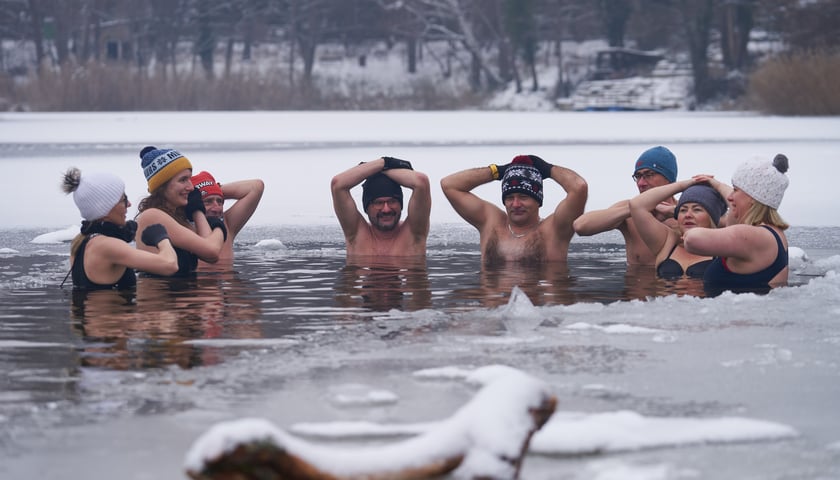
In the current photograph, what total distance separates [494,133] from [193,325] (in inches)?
811

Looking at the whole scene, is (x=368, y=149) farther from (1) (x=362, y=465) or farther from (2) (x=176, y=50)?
(2) (x=176, y=50)

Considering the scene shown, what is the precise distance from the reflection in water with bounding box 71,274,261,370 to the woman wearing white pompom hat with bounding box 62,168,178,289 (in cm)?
14

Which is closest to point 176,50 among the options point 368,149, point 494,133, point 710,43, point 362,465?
point 710,43

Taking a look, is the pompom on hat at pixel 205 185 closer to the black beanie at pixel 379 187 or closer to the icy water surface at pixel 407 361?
the icy water surface at pixel 407 361

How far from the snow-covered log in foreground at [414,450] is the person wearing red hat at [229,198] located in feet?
17.7

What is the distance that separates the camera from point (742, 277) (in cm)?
741

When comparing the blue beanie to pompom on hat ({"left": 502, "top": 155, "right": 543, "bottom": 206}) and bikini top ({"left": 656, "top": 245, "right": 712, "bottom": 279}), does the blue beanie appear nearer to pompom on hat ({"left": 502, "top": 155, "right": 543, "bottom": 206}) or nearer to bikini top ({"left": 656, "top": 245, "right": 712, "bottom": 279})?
bikini top ({"left": 656, "top": 245, "right": 712, "bottom": 279})

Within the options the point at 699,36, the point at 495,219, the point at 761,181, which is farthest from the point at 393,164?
the point at 699,36

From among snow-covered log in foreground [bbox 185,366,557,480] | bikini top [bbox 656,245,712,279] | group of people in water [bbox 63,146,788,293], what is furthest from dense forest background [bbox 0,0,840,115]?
snow-covered log in foreground [bbox 185,366,557,480]

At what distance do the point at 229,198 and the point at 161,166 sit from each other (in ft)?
4.64

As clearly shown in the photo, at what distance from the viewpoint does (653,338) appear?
5.80 metres

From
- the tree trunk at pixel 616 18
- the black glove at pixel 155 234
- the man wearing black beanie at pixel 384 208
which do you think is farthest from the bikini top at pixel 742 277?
the tree trunk at pixel 616 18

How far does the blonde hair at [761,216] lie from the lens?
22.8 feet

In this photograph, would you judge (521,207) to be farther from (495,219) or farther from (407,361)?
(407,361)
